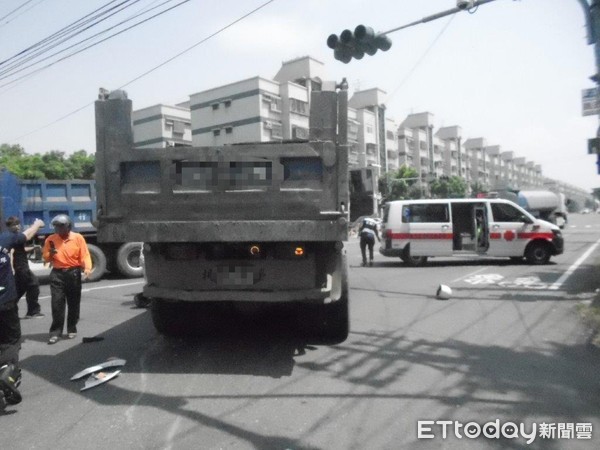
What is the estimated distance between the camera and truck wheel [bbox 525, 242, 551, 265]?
14.0 m

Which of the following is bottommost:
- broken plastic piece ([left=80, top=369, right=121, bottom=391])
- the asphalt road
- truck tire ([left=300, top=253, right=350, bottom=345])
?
the asphalt road

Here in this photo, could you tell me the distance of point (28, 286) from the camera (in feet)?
26.6

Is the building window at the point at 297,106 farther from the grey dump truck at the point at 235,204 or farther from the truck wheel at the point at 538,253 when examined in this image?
the grey dump truck at the point at 235,204

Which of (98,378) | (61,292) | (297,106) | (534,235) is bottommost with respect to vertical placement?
(98,378)

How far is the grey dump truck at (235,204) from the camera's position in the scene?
16.4 ft

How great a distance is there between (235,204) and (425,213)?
10.5 metres

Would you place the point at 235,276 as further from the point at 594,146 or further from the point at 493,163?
the point at 493,163

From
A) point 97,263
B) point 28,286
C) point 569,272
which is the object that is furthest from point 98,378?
point 569,272

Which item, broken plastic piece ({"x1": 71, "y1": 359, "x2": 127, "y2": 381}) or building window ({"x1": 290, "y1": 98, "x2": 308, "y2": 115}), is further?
building window ({"x1": 290, "y1": 98, "x2": 308, "y2": 115})

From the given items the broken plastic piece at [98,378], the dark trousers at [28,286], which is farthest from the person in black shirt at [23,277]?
the broken plastic piece at [98,378]

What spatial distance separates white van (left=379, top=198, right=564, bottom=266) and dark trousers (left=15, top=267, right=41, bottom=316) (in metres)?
9.50

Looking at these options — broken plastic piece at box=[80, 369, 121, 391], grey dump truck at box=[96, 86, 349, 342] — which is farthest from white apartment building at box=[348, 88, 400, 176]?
broken plastic piece at box=[80, 369, 121, 391]

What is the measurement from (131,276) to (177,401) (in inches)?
373

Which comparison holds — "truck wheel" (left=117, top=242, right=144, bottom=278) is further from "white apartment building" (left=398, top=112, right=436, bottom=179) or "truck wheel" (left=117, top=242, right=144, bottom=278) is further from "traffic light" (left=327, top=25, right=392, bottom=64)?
"white apartment building" (left=398, top=112, right=436, bottom=179)
